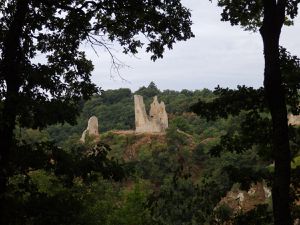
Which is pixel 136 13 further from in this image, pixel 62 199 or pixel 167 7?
pixel 62 199

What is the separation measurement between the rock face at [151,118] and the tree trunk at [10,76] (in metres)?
91.4

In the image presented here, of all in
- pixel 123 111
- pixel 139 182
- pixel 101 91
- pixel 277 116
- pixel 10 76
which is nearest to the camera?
pixel 277 116

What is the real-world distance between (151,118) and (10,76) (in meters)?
92.7

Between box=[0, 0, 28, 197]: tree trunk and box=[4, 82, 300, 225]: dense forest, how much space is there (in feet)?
1.57

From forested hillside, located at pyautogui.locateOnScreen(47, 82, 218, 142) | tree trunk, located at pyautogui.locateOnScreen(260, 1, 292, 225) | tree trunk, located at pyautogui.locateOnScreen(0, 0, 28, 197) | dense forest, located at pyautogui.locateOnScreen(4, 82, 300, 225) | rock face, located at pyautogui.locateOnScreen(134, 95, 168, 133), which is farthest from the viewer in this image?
forested hillside, located at pyautogui.locateOnScreen(47, 82, 218, 142)

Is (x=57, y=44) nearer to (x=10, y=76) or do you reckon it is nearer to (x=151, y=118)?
(x=10, y=76)

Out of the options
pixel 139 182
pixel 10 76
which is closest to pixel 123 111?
pixel 139 182

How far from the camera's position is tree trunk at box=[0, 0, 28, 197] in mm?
6476

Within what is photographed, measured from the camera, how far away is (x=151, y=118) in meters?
99.8

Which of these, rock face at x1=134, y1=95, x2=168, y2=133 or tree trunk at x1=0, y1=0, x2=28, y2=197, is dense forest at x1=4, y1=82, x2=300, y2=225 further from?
rock face at x1=134, y1=95, x2=168, y2=133

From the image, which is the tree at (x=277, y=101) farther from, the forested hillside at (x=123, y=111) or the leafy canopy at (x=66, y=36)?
the forested hillside at (x=123, y=111)

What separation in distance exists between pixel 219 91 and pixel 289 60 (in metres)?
1.31

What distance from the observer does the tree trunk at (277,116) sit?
20.8ft

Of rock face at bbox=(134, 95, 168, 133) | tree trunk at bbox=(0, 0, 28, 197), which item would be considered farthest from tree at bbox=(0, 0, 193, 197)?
rock face at bbox=(134, 95, 168, 133)
